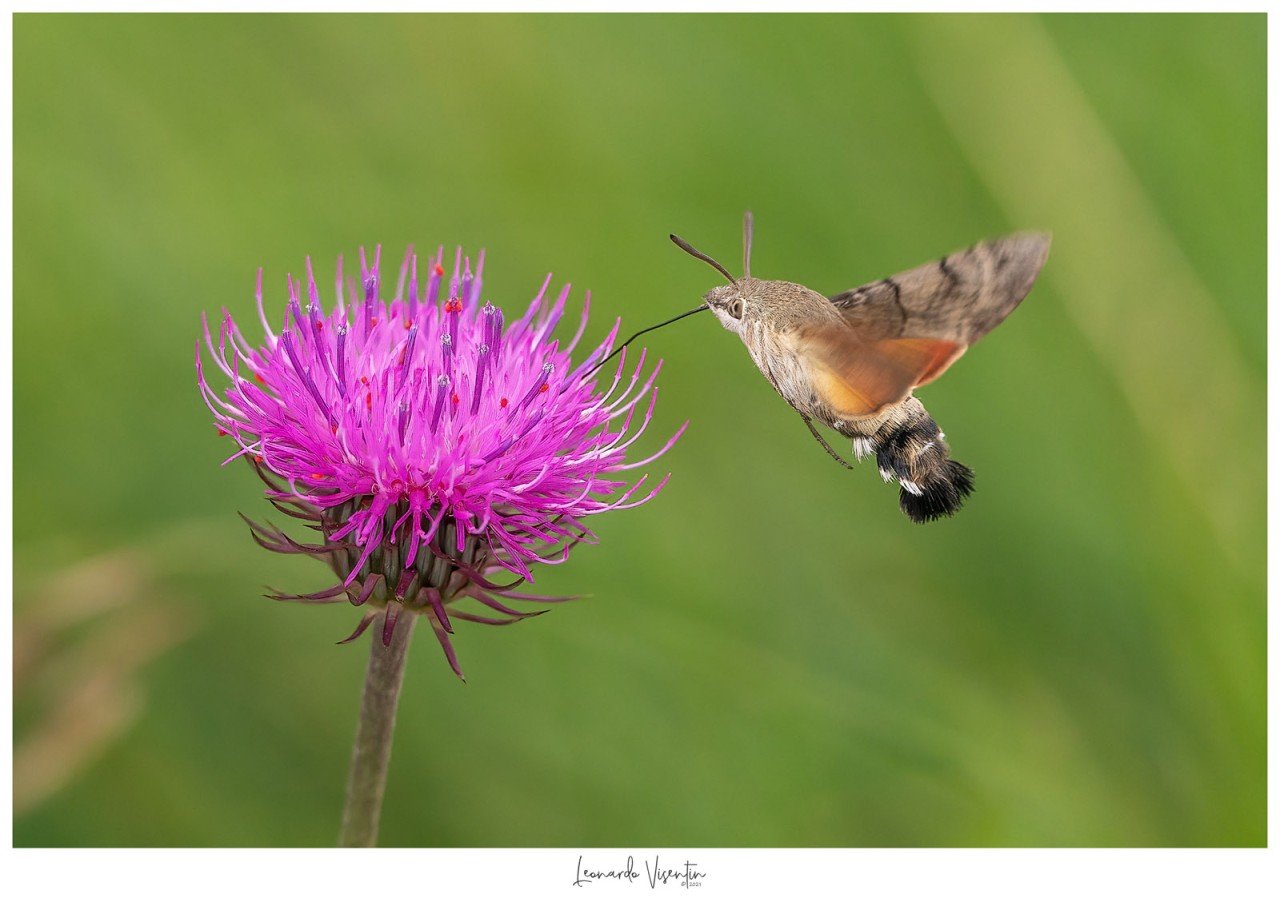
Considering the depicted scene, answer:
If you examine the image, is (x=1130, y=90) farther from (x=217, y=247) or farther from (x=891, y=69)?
(x=217, y=247)

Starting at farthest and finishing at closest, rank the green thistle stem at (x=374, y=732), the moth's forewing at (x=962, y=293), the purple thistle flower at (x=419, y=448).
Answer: the moth's forewing at (x=962, y=293)
the green thistle stem at (x=374, y=732)
the purple thistle flower at (x=419, y=448)

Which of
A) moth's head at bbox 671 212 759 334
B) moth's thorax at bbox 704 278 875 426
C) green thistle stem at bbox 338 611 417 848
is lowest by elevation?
green thistle stem at bbox 338 611 417 848

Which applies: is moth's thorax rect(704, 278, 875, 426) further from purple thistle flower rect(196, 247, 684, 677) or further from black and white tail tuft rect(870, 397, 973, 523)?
purple thistle flower rect(196, 247, 684, 677)
